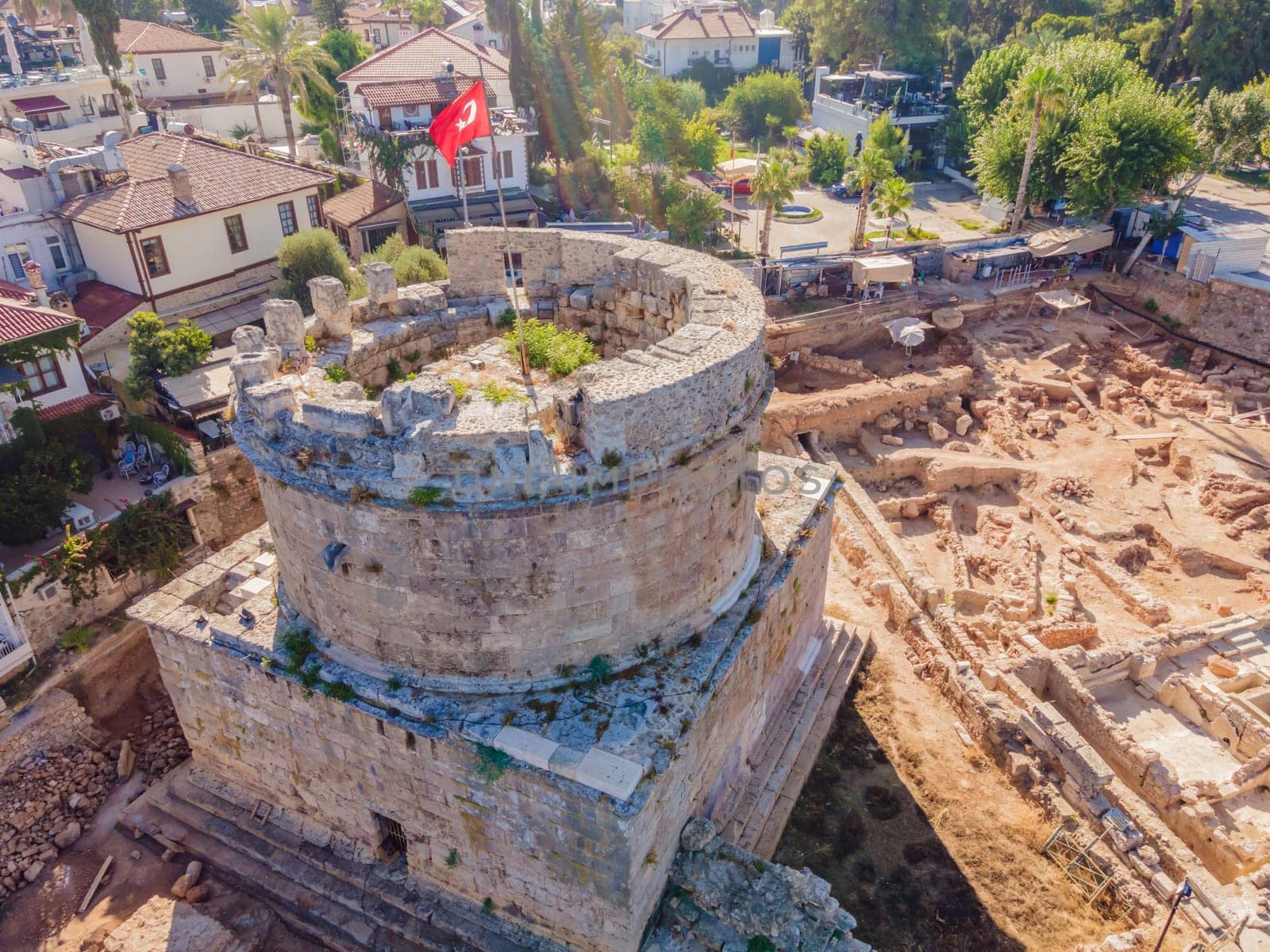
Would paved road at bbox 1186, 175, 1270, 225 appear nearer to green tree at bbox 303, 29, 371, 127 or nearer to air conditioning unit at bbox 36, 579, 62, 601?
green tree at bbox 303, 29, 371, 127

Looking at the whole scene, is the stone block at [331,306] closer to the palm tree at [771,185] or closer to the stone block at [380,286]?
the stone block at [380,286]

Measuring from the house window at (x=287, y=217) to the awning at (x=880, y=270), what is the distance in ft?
72.1

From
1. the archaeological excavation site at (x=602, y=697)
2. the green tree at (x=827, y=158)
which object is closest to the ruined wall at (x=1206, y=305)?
the archaeological excavation site at (x=602, y=697)

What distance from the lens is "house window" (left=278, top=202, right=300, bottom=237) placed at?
1258 inches

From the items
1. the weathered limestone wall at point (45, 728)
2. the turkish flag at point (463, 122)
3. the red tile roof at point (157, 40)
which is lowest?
the weathered limestone wall at point (45, 728)

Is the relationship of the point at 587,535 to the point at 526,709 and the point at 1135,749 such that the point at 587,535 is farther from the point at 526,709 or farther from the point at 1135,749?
the point at 1135,749

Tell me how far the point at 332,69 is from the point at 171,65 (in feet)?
34.7

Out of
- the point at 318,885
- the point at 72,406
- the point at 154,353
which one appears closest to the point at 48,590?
the point at 72,406

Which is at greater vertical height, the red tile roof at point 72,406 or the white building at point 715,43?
the white building at point 715,43

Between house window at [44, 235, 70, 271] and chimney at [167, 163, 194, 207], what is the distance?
13.4 ft

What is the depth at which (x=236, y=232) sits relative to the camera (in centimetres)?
3047

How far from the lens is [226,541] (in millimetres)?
23062

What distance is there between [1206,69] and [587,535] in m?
60.3

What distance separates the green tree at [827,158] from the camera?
53531 mm
